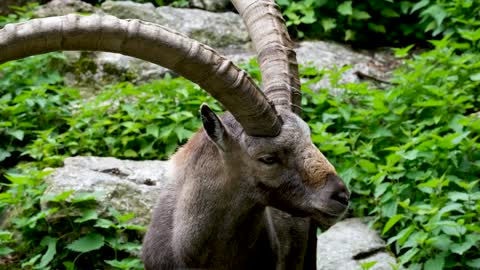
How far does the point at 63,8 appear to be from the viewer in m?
11.4

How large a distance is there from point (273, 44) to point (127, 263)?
246 centimetres

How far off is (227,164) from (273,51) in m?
1.21

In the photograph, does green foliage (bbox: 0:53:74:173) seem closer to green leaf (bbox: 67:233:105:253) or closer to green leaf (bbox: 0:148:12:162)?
green leaf (bbox: 0:148:12:162)

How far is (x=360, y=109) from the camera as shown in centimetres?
930

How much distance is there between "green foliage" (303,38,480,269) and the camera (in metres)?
7.07

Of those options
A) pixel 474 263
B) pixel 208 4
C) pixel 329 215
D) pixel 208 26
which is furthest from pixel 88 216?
pixel 208 4

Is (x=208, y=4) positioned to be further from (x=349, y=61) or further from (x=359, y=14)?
(x=349, y=61)

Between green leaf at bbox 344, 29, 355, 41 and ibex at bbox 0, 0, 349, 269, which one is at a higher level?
green leaf at bbox 344, 29, 355, 41

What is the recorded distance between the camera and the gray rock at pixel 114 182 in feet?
25.7

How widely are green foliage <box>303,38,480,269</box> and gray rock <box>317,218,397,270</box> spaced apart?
0.16 metres

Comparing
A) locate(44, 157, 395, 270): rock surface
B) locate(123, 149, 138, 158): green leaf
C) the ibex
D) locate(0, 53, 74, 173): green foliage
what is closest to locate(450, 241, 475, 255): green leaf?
locate(44, 157, 395, 270): rock surface

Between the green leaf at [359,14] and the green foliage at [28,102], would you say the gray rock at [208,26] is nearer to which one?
the green leaf at [359,14]

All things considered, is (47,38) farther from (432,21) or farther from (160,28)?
(432,21)

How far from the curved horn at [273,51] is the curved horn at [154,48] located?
2.31 ft
